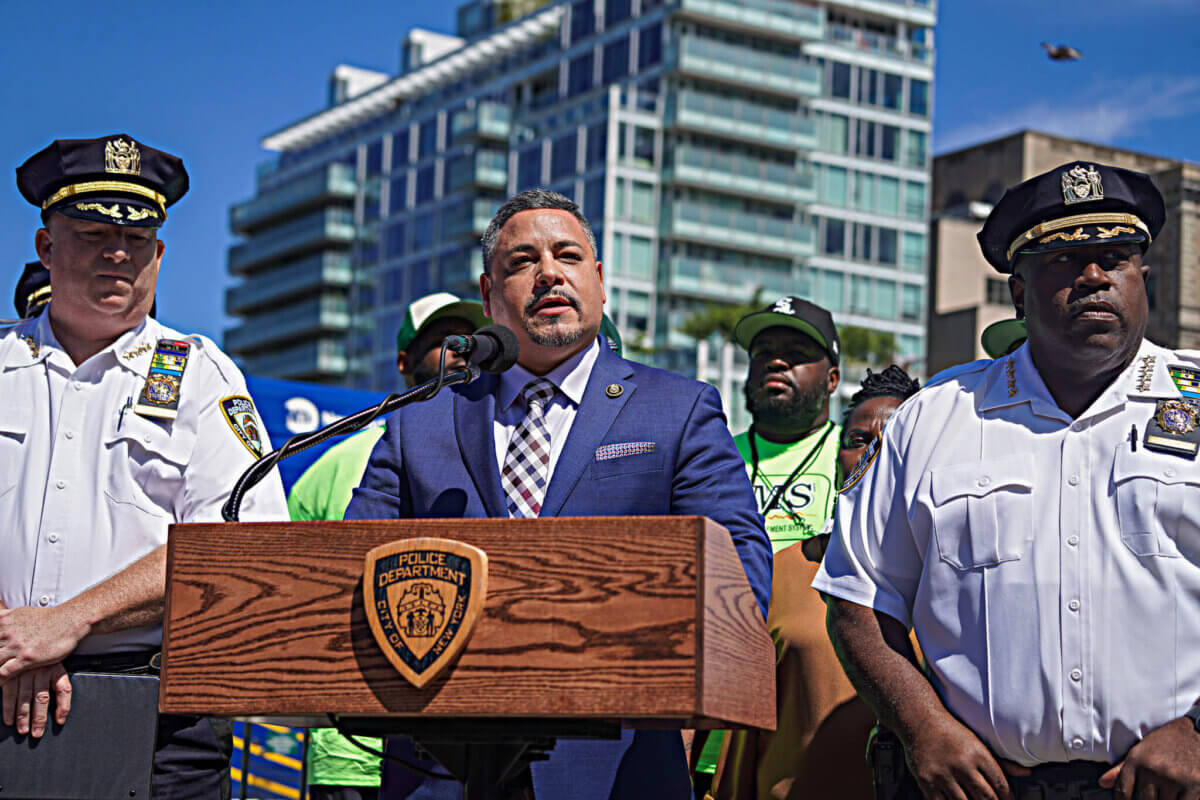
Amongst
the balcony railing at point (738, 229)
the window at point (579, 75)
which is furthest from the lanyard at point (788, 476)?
the window at point (579, 75)

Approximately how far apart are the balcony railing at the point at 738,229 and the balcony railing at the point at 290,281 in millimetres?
23125

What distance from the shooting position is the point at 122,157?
16.2ft

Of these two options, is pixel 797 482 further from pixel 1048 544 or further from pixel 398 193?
pixel 398 193

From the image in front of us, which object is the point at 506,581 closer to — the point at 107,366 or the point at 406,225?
the point at 107,366

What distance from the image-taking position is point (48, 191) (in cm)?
493

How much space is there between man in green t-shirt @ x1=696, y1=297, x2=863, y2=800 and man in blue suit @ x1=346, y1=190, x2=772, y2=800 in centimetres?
109

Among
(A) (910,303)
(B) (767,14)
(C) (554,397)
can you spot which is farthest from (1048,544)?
(A) (910,303)

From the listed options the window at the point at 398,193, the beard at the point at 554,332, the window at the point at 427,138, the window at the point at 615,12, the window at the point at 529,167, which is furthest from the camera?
the window at the point at 398,193

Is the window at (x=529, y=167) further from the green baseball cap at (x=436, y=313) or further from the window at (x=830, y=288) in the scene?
the green baseball cap at (x=436, y=313)

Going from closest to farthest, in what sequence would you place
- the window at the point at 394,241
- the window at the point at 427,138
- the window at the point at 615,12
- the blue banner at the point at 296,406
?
the blue banner at the point at 296,406
the window at the point at 615,12
the window at the point at 427,138
the window at the point at 394,241

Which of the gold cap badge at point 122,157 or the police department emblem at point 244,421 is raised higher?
the gold cap badge at point 122,157

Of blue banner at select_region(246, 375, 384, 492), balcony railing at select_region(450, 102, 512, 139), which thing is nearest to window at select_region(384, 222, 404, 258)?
balcony railing at select_region(450, 102, 512, 139)

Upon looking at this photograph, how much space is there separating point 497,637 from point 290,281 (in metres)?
91.9

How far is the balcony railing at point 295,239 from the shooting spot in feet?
292
